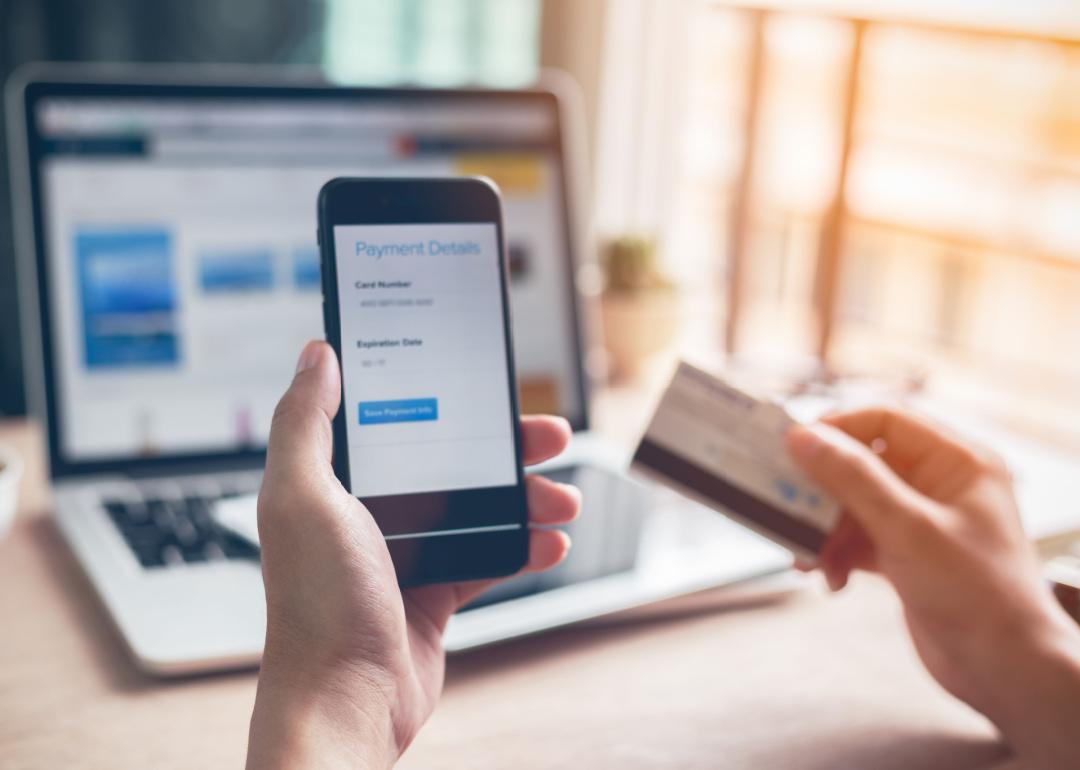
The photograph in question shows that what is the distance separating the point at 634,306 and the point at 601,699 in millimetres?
665

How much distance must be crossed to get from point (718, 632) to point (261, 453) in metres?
0.41

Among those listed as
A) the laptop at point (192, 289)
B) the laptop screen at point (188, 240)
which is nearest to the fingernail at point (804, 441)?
the laptop at point (192, 289)

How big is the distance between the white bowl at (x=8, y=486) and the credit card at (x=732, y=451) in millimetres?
464

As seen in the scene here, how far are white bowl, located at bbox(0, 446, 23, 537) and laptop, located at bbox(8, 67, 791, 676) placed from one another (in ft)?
0.11

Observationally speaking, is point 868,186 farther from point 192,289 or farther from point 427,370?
point 427,370

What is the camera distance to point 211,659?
611 millimetres

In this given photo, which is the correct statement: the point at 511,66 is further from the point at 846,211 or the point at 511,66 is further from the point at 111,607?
the point at 111,607

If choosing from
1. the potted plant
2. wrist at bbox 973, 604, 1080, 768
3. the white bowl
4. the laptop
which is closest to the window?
the potted plant

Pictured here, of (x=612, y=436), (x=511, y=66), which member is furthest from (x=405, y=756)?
(x=511, y=66)

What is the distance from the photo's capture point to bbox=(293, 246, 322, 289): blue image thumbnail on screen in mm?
895

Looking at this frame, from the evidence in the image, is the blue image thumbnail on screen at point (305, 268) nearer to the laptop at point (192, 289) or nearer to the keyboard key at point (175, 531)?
the laptop at point (192, 289)

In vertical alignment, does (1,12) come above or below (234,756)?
above

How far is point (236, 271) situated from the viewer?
2.88ft

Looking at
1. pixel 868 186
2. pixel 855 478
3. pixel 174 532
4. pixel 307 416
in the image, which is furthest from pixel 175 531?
pixel 868 186
